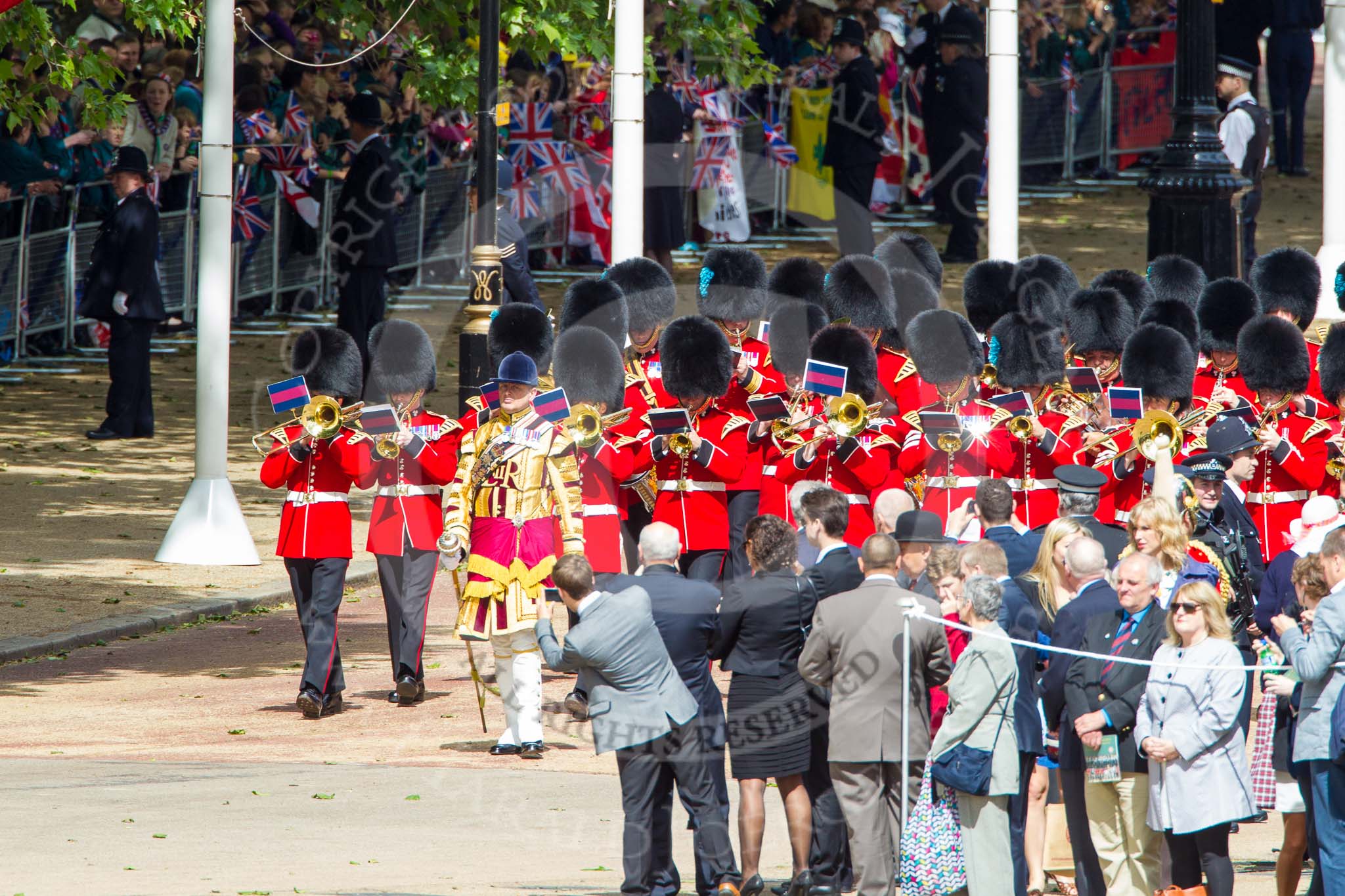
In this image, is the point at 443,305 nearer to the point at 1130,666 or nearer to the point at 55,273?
the point at 55,273

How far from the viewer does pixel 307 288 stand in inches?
745

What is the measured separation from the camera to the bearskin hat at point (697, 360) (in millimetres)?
10070

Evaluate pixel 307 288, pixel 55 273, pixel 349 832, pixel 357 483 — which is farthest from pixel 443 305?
pixel 349 832

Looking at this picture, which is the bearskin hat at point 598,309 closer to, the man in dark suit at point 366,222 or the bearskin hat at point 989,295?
the bearskin hat at point 989,295

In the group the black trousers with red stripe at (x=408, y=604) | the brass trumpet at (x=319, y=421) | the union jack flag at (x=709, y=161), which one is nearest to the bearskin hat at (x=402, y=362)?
the brass trumpet at (x=319, y=421)

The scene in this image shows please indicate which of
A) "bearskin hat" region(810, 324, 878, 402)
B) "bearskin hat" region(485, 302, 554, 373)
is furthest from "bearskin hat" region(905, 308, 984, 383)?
"bearskin hat" region(485, 302, 554, 373)

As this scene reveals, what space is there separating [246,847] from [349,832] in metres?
0.37

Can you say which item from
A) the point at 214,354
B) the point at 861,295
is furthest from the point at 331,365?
the point at 861,295

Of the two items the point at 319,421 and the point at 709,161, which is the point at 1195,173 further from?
the point at 709,161

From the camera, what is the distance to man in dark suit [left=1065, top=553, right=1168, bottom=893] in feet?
23.4

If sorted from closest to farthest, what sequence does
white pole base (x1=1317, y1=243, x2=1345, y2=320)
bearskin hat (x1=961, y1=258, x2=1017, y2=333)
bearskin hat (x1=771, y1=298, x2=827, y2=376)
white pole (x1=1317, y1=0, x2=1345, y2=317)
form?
1. bearskin hat (x1=771, y1=298, x2=827, y2=376)
2. bearskin hat (x1=961, y1=258, x2=1017, y2=333)
3. white pole base (x1=1317, y1=243, x2=1345, y2=320)
4. white pole (x1=1317, y1=0, x2=1345, y2=317)

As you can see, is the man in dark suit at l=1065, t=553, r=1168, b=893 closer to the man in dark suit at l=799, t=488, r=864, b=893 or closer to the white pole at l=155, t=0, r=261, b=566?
the man in dark suit at l=799, t=488, r=864, b=893

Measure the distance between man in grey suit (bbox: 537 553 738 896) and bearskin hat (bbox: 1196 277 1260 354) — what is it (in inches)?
197

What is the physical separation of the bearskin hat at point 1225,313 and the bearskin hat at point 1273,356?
0.86 metres
